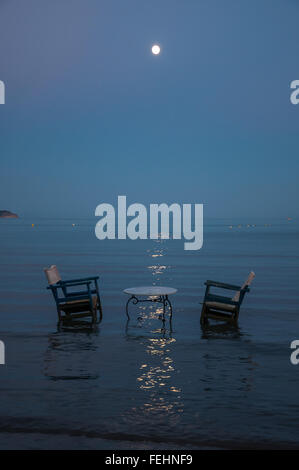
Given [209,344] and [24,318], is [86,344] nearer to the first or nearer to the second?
[209,344]

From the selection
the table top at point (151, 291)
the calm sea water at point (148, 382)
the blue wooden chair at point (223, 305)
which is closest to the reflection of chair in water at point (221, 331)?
the calm sea water at point (148, 382)

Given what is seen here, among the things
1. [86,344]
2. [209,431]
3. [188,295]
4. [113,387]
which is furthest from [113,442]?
[188,295]

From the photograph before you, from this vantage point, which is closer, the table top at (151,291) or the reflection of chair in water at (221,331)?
the reflection of chair in water at (221,331)

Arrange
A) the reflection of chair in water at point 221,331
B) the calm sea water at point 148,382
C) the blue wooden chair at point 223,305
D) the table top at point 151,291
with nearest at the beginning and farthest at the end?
the calm sea water at point 148,382 → the reflection of chair in water at point 221,331 → the blue wooden chair at point 223,305 → the table top at point 151,291

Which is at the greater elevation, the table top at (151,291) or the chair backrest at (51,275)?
the chair backrest at (51,275)

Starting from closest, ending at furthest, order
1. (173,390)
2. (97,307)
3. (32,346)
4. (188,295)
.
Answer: (173,390) < (32,346) < (97,307) < (188,295)

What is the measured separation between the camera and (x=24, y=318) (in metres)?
13.3

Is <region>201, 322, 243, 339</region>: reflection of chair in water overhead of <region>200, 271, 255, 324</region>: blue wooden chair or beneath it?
beneath

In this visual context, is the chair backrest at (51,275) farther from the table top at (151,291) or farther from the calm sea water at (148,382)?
the table top at (151,291)

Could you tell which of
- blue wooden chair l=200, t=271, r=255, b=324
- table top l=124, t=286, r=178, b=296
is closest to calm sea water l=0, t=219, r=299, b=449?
blue wooden chair l=200, t=271, r=255, b=324

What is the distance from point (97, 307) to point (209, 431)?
7.39 m

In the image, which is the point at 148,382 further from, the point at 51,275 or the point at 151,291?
the point at 51,275

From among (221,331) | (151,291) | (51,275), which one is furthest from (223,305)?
(51,275)

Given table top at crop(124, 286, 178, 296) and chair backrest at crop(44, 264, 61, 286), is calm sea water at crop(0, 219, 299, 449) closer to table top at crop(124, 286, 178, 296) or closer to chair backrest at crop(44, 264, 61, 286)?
table top at crop(124, 286, 178, 296)
